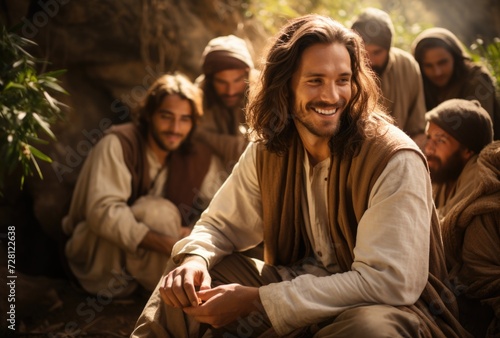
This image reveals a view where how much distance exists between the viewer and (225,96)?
19.6 feet

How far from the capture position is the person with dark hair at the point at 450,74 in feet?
18.4

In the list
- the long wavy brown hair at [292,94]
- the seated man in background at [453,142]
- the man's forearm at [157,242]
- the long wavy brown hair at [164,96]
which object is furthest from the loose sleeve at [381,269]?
the long wavy brown hair at [164,96]

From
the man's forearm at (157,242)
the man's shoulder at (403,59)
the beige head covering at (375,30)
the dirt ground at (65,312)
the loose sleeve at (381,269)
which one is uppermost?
the beige head covering at (375,30)

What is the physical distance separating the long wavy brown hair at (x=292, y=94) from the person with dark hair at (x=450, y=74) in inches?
97.3

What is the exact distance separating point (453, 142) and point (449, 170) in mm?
195

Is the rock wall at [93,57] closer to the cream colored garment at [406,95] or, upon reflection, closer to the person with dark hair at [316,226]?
the cream colored garment at [406,95]

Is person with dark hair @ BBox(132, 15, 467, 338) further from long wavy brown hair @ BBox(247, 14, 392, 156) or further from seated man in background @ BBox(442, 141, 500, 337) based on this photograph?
seated man in background @ BBox(442, 141, 500, 337)

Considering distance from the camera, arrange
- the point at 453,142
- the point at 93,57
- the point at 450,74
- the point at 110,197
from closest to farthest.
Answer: the point at 453,142 < the point at 110,197 < the point at 450,74 < the point at 93,57

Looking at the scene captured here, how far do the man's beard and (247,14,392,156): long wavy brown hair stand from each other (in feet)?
3.58

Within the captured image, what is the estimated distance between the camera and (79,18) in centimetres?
640

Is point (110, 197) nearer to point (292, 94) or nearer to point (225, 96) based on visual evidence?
point (225, 96)

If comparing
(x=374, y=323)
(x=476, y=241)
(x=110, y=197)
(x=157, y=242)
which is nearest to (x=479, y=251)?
(x=476, y=241)

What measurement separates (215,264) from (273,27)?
16.7 feet

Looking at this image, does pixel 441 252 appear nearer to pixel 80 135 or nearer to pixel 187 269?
pixel 187 269
